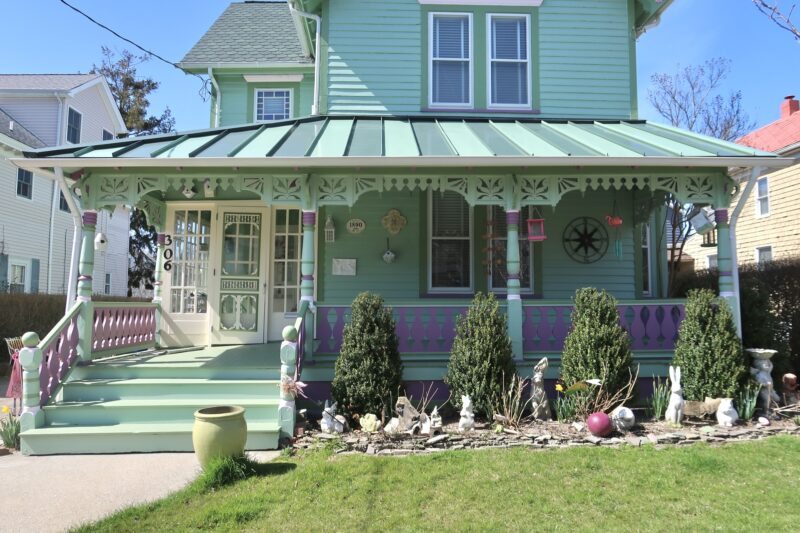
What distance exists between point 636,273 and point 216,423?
726 cm

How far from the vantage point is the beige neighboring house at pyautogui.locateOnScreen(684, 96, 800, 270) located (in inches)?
595

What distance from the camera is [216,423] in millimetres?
4730

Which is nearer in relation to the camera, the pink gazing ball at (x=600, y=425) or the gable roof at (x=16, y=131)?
the pink gazing ball at (x=600, y=425)

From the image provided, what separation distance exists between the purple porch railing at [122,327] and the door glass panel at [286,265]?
2.09 meters

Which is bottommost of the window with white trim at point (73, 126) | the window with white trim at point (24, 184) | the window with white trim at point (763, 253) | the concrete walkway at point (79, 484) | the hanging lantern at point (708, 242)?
the concrete walkway at point (79, 484)

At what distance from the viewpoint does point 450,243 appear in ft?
28.8

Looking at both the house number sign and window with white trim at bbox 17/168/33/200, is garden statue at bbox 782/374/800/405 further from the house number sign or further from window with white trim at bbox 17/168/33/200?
window with white trim at bbox 17/168/33/200

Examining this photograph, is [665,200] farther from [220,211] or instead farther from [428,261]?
[220,211]

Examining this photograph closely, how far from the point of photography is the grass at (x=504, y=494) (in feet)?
12.3

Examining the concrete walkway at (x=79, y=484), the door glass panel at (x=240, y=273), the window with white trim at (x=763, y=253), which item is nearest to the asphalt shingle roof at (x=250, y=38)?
the door glass panel at (x=240, y=273)

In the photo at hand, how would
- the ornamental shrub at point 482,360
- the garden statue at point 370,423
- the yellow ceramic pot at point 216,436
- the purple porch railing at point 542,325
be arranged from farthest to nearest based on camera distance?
the purple porch railing at point 542,325, the ornamental shrub at point 482,360, the garden statue at point 370,423, the yellow ceramic pot at point 216,436

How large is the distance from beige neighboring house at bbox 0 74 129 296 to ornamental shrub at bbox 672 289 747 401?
1701 cm

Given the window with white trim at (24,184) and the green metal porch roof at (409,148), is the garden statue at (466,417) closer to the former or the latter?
the green metal porch roof at (409,148)

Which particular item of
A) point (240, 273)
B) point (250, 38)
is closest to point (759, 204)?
point (250, 38)
